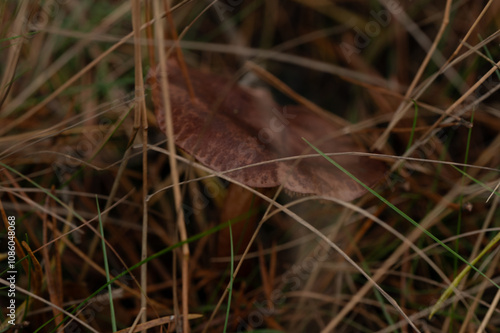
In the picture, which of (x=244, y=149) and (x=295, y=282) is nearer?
(x=244, y=149)

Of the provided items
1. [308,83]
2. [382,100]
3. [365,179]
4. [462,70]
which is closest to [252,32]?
[308,83]

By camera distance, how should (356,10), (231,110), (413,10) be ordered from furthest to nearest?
(356,10) → (413,10) → (231,110)

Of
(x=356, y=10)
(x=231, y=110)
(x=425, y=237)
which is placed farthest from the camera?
(x=356, y=10)

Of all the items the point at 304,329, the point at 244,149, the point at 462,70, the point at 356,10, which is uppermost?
the point at 356,10

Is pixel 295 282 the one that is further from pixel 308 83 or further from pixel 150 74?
pixel 308 83

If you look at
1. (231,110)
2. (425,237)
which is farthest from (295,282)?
(231,110)

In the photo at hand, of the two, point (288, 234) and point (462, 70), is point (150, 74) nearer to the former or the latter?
point (288, 234)

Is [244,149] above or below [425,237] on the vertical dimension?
above
